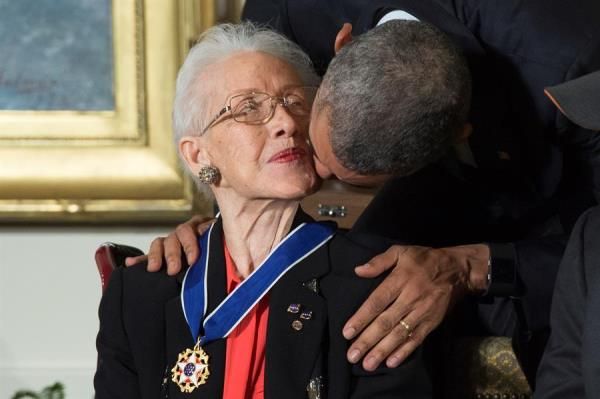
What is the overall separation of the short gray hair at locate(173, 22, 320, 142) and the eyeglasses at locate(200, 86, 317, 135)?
51 millimetres

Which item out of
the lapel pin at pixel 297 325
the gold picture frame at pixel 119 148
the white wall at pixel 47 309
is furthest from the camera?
the white wall at pixel 47 309

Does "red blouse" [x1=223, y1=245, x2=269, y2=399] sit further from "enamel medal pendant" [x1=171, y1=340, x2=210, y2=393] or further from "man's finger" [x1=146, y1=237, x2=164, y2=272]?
"man's finger" [x1=146, y1=237, x2=164, y2=272]

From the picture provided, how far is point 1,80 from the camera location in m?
3.61

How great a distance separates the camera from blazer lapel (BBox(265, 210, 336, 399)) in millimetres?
2059

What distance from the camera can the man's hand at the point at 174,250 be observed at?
7.42 ft

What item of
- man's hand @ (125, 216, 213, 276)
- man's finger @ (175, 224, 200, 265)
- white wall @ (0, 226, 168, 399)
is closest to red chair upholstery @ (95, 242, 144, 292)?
man's hand @ (125, 216, 213, 276)

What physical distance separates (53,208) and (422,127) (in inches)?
74.0

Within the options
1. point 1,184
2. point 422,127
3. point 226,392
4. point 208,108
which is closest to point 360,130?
point 422,127

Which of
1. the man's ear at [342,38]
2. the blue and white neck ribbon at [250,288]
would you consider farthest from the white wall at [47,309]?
the man's ear at [342,38]

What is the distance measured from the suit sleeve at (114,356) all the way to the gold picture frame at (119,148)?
130cm

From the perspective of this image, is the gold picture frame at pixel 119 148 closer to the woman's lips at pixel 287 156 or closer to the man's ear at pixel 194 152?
the man's ear at pixel 194 152

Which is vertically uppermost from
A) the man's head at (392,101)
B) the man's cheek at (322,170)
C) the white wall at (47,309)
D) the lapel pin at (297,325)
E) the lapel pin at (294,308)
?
the man's head at (392,101)

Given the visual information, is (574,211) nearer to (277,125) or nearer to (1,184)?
(277,125)

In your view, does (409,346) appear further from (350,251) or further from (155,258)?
(155,258)
